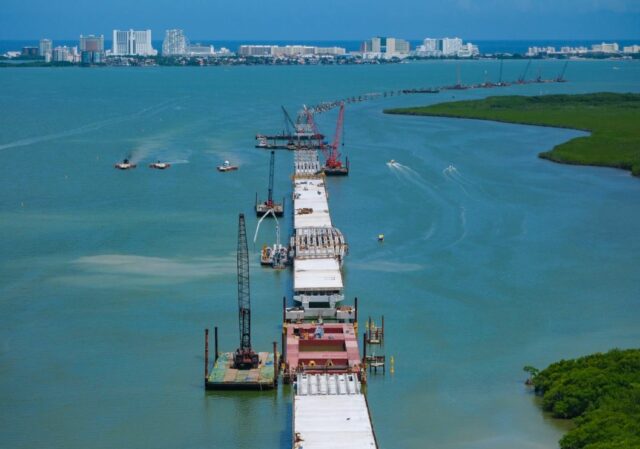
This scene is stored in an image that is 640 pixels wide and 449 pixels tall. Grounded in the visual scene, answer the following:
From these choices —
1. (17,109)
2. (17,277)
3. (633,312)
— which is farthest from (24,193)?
(17,109)

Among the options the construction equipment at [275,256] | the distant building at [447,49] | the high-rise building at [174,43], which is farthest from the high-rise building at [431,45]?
the construction equipment at [275,256]

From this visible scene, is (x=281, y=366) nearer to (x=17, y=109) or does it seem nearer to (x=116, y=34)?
(x=17, y=109)

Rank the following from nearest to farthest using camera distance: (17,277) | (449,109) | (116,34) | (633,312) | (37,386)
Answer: (37,386) < (633,312) < (17,277) < (449,109) < (116,34)

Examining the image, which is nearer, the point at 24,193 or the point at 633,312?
the point at 633,312

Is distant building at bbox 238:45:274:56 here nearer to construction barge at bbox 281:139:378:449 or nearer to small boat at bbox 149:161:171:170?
small boat at bbox 149:161:171:170

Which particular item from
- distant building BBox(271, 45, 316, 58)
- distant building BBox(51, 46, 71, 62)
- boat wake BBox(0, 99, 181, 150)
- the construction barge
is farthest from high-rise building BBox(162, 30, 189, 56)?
the construction barge

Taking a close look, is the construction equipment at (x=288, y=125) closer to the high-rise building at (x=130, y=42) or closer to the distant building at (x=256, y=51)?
the distant building at (x=256, y=51)
